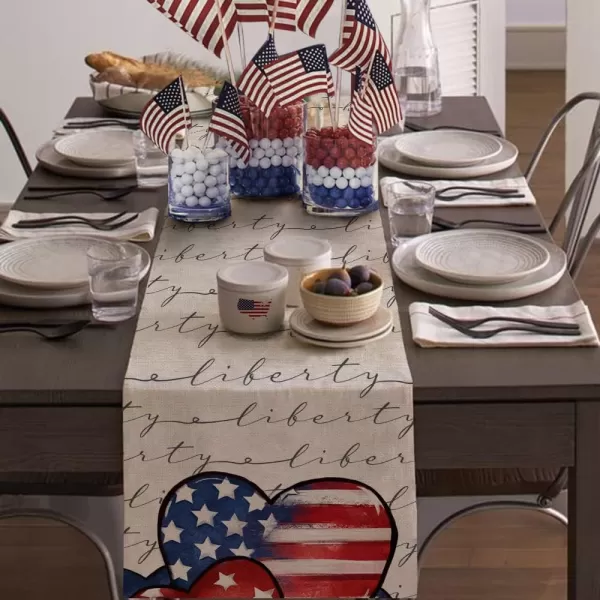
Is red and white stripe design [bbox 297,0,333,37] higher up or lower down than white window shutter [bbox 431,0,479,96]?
higher up

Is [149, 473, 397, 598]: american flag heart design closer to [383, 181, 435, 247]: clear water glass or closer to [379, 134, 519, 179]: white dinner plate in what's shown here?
[383, 181, 435, 247]: clear water glass

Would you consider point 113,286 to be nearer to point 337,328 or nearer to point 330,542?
point 337,328

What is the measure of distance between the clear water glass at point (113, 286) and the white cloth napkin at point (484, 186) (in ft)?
2.11

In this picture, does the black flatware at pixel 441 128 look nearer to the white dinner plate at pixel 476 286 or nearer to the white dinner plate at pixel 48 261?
the white dinner plate at pixel 476 286

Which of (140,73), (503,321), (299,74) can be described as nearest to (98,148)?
(140,73)

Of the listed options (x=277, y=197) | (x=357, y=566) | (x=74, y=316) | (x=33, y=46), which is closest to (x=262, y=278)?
(x=74, y=316)

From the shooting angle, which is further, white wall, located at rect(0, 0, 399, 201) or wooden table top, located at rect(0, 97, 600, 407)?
white wall, located at rect(0, 0, 399, 201)

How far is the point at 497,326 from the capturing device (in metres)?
1.69

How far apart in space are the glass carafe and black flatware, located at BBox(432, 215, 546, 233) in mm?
753

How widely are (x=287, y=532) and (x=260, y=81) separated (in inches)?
33.0

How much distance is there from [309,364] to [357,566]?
0.88 ft

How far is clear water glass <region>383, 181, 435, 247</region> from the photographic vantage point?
2.02 meters

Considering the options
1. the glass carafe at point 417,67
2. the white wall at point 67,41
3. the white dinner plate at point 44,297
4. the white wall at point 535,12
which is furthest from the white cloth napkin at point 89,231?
the white wall at point 535,12

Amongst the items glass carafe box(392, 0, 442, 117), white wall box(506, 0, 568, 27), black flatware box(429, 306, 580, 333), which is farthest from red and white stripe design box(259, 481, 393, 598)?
white wall box(506, 0, 568, 27)
